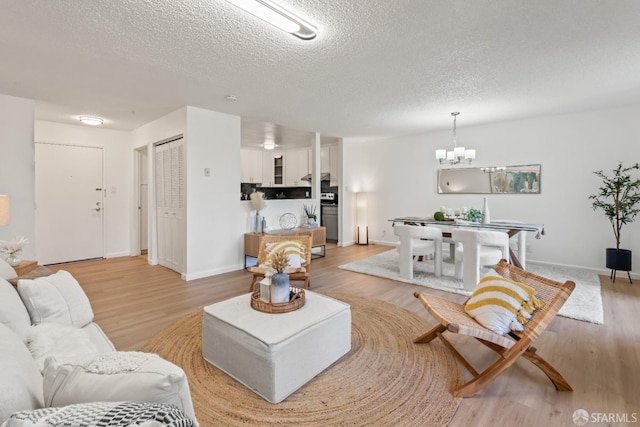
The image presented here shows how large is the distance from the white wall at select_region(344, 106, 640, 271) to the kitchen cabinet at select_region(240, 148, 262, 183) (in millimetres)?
4254

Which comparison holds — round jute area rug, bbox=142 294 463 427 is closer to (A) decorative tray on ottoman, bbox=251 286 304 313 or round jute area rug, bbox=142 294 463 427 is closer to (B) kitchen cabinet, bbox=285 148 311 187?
(A) decorative tray on ottoman, bbox=251 286 304 313

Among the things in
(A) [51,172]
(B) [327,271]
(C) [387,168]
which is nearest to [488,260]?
(B) [327,271]

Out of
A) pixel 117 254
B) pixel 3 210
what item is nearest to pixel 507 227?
pixel 3 210

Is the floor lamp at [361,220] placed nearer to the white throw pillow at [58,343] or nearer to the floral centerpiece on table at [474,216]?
the floral centerpiece on table at [474,216]

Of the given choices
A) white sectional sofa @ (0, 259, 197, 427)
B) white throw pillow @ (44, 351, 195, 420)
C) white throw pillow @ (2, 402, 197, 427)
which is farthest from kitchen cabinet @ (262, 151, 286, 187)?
white throw pillow @ (2, 402, 197, 427)

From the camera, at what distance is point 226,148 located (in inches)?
182

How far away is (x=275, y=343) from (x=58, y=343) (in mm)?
1070

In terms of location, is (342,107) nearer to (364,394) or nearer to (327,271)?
(327,271)

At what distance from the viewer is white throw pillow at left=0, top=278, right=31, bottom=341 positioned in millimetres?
1419

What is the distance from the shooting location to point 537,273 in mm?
4453

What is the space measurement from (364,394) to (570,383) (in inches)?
53.0

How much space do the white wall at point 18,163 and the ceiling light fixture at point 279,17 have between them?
12.8 ft

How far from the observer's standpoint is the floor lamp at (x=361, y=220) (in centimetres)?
718

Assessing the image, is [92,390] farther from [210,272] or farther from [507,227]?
[507,227]
